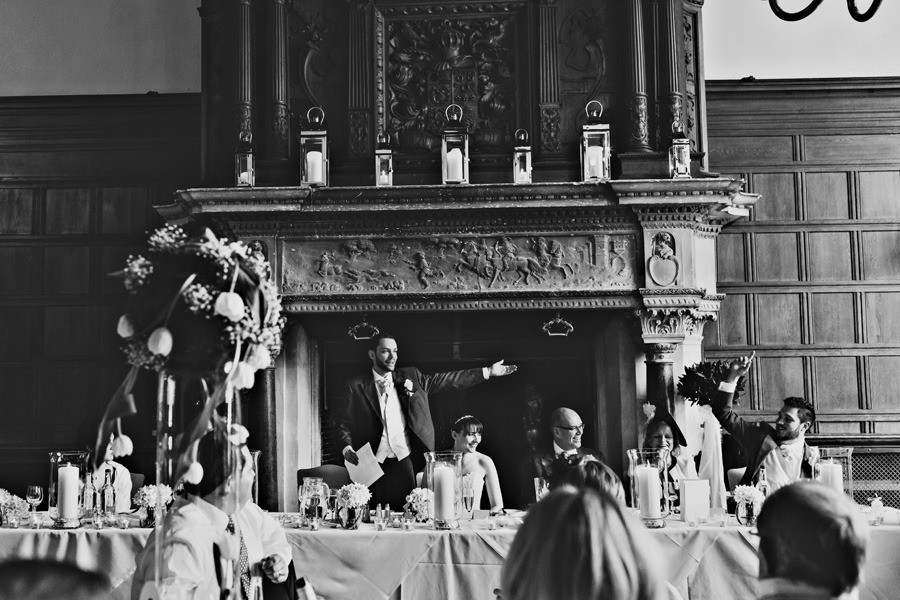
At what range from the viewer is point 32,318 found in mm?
8070

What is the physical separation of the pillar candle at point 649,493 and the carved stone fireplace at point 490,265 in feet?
7.22

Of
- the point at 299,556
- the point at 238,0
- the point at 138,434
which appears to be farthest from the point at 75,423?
the point at 299,556

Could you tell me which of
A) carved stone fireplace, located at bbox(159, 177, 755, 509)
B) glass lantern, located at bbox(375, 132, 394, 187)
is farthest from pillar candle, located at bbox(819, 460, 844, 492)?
glass lantern, located at bbox(375, 132, 394, 187)

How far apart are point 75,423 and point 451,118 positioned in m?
3.74

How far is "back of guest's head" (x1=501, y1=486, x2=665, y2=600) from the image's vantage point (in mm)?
1837

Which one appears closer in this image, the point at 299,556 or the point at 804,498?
the point at 804,498

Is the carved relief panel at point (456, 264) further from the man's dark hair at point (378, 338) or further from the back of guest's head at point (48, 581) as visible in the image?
the back of guest's head at point (48, 581)

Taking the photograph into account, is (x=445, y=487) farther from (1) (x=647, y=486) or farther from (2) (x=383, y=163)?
(2) (x=383, y=163)

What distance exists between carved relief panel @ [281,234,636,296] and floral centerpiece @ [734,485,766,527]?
8.11 feet

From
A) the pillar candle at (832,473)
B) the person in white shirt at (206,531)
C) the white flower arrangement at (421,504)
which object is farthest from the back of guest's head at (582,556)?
the pillar candle at (832,473)

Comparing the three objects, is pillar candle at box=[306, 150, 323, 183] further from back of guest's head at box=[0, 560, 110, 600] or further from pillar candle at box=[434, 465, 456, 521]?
back of guest's head at box=[0, 560, 110, 600]

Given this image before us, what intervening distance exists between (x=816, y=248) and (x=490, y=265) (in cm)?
265

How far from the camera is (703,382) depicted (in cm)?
647

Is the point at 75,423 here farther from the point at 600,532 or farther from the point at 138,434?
the point at 600,532
